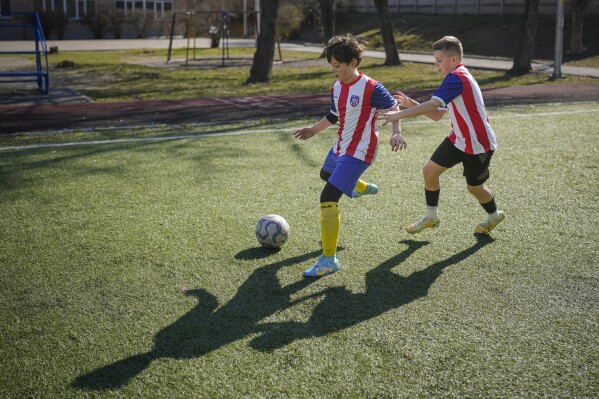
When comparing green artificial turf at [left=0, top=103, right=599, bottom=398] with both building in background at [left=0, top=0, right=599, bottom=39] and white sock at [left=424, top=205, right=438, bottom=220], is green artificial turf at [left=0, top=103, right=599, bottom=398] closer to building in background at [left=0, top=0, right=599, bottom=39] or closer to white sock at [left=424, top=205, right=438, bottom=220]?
white sock at [left=424, top=205, right=438, bottom=220]

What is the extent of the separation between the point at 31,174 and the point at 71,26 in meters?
40.6

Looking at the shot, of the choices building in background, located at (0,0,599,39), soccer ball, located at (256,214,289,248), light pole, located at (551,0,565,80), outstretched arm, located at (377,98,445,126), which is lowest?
soccer ball, located at (256,214,289,248)

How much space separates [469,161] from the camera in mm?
5238

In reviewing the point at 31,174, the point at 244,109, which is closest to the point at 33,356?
the point at 31,174

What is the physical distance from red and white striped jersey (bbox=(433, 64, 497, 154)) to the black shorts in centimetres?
6

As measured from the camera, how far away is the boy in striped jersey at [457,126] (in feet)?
16.4

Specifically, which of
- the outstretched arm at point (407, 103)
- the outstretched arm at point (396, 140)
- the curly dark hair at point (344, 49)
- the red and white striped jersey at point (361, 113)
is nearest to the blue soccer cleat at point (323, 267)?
the red and white striped jersey at point (361, 113)

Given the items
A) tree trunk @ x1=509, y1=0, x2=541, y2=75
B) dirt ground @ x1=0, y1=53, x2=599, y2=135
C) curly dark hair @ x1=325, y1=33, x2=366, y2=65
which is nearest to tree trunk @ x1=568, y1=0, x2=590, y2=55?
tree trunk @ x1=509, y1=0, x2=541, y2=75

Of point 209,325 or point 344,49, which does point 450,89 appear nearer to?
point 344,49

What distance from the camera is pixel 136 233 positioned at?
18.3 feet

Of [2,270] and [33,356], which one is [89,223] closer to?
[2,270]

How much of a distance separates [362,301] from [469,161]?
5.61 ft

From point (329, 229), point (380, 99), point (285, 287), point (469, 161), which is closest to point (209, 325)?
point (285, 287)

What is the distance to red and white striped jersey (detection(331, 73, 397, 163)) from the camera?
192 inches
